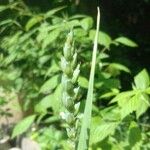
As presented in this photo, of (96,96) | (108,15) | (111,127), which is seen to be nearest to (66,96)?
(111,127)

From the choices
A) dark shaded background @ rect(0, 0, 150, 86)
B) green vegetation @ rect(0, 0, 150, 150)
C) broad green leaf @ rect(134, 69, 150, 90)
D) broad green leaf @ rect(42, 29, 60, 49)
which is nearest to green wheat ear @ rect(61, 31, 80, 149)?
green vegetation @ rect(0, 0, 150, 150)

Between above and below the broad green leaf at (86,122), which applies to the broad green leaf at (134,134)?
below

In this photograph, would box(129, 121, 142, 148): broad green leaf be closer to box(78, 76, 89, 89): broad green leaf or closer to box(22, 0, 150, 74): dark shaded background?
box(78, 76, 89, 89): broad green leaf

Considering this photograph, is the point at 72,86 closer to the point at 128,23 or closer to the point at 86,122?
the point at 86,122

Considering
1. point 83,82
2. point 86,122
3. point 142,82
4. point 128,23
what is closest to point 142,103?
point 142,82

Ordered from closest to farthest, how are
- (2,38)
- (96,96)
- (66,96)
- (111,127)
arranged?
(66,96) < (111,127) < (96,96) < (2,38)


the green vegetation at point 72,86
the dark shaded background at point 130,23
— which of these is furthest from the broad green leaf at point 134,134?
the dark shaded background at point 130,23

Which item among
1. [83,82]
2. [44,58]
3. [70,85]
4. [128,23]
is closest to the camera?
[70,85]

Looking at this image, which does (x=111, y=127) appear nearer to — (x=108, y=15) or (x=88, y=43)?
(x=88, y=43)

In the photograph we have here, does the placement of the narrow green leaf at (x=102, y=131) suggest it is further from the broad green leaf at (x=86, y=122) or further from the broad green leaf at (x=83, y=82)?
the broad green leaf at (x=86, y=122)
